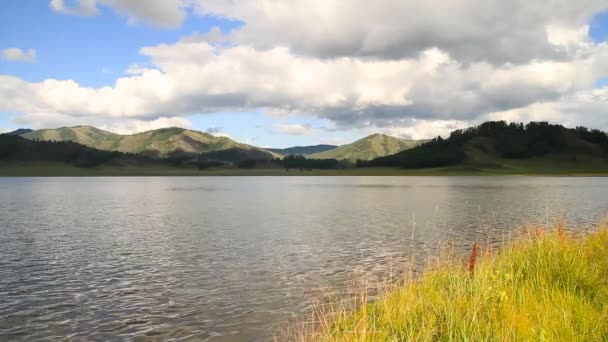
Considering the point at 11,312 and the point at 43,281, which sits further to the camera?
the point at 43,281

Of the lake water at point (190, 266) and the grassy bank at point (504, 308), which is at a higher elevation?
the grassy bank at point (504, 308)

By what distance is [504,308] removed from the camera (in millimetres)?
11469

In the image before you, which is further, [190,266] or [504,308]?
[190,266]

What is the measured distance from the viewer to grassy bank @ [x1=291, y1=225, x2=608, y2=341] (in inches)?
404

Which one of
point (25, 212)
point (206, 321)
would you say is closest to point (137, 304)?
point (206, 321)

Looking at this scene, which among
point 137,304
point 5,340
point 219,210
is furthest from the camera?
point 219,210

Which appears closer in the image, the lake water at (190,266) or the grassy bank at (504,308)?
the grassy bank at (504,308)

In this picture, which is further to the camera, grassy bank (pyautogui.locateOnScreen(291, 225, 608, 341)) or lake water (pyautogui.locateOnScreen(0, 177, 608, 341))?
lake water (pyautogui.locateOnScreen(0, 177, 608, 341))

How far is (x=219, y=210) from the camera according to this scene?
6231 centimetres

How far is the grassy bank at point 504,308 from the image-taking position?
10273 mm

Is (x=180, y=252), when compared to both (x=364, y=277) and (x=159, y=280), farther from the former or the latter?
(x=364, y=277)

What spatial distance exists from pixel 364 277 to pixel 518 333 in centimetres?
1258

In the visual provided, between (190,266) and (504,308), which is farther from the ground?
(504,308)

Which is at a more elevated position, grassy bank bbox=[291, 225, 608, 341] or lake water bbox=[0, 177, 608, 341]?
grassy bank bbox=[291, 225, 608, 341]
